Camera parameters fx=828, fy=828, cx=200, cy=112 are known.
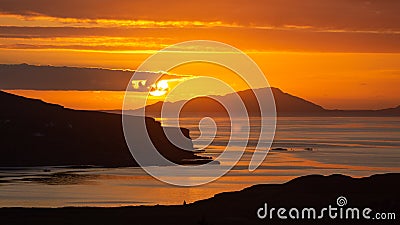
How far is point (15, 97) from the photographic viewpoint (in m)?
151

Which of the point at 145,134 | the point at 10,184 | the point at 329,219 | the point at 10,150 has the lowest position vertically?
the point at 329,219

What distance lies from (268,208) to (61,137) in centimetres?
8405

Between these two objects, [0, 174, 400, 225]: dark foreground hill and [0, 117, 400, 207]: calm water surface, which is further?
[0, 117, 400, 207]: calm water surface

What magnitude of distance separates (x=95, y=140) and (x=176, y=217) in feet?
278

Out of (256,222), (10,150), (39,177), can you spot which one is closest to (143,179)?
(39,177)

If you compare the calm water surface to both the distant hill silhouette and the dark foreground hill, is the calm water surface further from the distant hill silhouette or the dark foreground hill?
the dark foreground hill

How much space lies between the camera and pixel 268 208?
59188 mm

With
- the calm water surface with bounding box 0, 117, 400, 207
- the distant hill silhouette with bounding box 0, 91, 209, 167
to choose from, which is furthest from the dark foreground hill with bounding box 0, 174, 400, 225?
the distant hill silhouette with bounding box 0, 91, 209, 167

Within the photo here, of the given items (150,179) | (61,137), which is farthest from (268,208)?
(61,137)

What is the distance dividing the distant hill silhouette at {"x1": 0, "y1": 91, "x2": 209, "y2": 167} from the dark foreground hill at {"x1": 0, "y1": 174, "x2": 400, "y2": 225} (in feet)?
206

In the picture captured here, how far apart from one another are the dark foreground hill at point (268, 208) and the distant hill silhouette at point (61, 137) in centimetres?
6283

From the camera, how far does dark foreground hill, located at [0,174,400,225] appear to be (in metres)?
53.8

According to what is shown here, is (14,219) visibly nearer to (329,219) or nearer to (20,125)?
(329,219)

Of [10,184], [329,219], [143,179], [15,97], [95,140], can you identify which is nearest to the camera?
[329,219]
